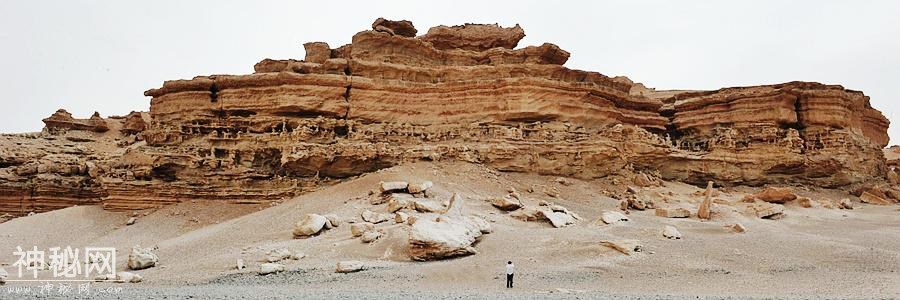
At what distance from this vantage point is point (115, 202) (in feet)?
66.1

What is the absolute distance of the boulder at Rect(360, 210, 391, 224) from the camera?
14.5 metres

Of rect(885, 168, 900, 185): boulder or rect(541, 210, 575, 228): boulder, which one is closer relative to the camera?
rect(541, 210, 575, 228): boulder

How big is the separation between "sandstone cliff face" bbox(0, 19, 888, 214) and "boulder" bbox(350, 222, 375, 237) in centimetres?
635

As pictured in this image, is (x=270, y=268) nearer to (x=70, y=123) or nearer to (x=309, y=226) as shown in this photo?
(x=309, y=226)

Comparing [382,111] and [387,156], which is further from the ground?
[382,111]

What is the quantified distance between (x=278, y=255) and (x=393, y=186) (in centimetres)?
505

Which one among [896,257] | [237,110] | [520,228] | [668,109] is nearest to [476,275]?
[520,228]

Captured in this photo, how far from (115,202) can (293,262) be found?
40.7 feet

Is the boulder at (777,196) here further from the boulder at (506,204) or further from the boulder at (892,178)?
the boulder at (506,204)

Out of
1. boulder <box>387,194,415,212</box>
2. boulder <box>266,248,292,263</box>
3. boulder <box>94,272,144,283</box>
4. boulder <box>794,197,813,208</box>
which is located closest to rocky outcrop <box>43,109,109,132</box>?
boulder <box>94,272,144,283</box>

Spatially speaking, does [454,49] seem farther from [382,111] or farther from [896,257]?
[896,257]

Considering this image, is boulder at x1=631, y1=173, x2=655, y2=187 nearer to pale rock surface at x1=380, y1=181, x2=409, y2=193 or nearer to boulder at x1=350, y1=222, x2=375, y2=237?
pale rock surface at x1=380, y1=181, x2=409, y2=193

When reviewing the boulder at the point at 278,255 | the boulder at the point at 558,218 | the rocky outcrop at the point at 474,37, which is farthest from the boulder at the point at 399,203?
the rocky outcrop at the point at 474,37

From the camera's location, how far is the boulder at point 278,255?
39.2 feet
